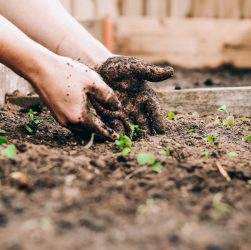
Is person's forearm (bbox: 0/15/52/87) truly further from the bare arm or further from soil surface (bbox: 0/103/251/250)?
soil surface (bbox: 0/103/251/250)

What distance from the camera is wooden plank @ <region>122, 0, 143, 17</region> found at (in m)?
5.05

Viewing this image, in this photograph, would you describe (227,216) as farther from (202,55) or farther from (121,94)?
(202,55)

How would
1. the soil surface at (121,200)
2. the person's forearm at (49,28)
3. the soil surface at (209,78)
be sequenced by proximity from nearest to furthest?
the soil surface at (121,200), the person's forearm at (49,28), the soil surface at (209,78)

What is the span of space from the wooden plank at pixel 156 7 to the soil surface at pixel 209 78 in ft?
2.31

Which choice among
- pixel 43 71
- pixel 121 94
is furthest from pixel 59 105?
pixel 121 94

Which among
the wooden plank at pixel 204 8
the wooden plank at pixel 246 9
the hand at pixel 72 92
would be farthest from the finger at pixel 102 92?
the wooden plank at pixel 246 9

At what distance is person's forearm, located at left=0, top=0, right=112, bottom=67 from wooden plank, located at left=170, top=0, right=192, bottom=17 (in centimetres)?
296

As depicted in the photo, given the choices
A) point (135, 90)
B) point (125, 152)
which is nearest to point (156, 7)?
point (135, 90)

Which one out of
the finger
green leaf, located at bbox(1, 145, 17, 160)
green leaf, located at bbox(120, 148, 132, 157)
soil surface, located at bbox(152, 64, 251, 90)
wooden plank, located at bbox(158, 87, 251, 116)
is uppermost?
the finger

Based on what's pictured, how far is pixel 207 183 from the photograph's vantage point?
1.36 m

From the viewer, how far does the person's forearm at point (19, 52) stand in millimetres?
1745

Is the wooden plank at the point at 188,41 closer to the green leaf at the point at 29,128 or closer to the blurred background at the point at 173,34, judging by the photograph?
the blurred background at the point at 173,34

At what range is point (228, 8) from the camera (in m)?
5.17

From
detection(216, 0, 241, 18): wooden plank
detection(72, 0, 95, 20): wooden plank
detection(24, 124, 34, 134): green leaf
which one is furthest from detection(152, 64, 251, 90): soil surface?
detection(24, 124, 34, 134): green leaf
